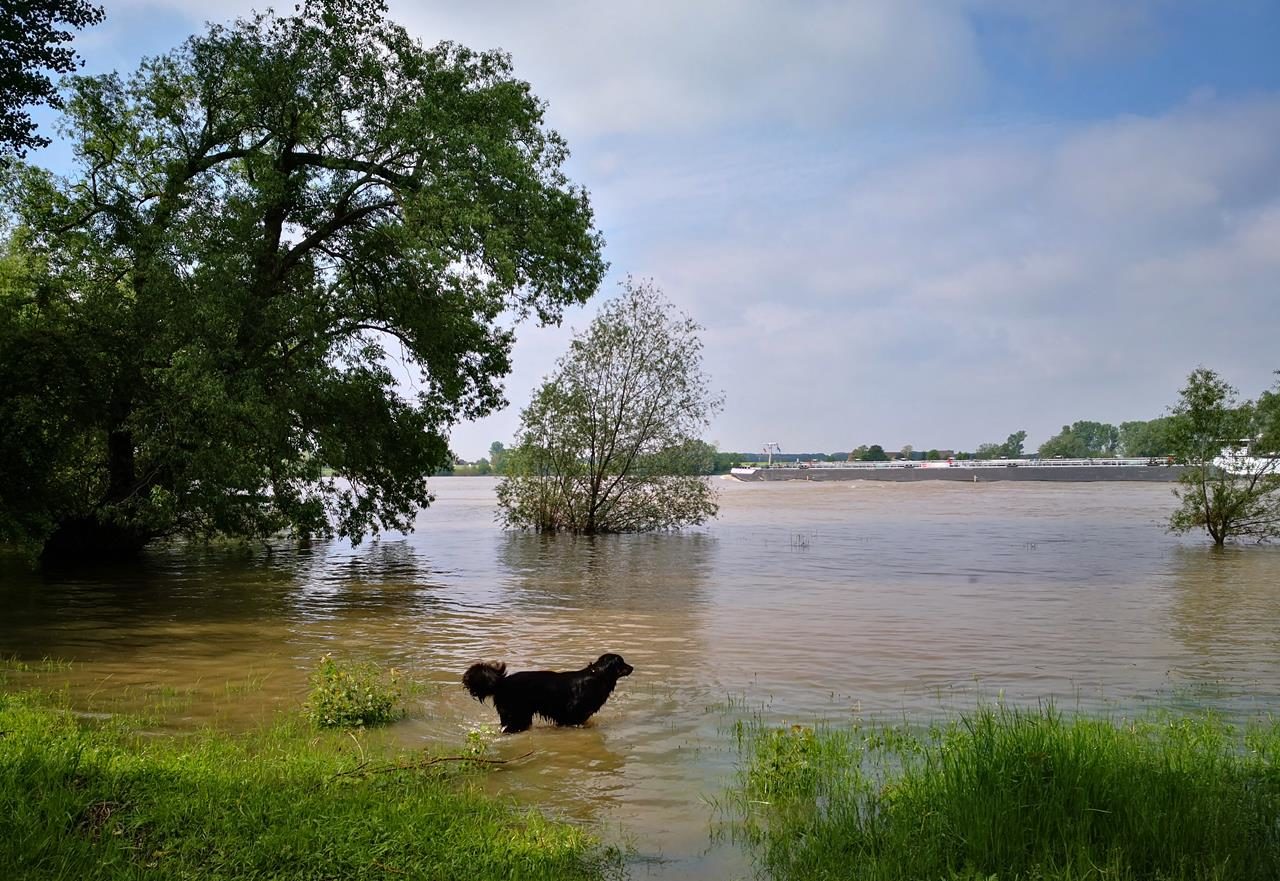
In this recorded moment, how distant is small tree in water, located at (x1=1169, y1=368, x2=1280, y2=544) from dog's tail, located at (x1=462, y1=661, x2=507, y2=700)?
33030 millimetres

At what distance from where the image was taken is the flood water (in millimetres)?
8922

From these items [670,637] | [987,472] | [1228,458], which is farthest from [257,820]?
[987,472]

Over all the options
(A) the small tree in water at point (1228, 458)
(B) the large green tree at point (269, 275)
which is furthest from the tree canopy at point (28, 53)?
(A) the small tree in water at point (1228, 458)

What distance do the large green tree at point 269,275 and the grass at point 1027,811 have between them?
15.3 meters

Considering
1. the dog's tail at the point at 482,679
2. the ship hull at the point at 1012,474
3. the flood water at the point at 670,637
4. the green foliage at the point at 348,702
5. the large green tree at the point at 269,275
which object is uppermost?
the large green tree at the point at 269,275

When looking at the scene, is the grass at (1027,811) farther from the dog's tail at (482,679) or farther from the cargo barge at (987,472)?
the cargo barge at (987,472)

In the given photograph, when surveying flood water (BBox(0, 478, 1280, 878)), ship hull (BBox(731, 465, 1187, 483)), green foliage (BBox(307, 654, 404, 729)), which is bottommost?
flood water (BBox(0, 478, 1280, 878))

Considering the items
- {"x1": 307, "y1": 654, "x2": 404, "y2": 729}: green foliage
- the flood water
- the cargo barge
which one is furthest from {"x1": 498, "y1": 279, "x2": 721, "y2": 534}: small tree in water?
the cargo barge

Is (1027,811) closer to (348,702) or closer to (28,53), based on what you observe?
(348,702)

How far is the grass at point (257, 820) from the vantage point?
5184 millimetres

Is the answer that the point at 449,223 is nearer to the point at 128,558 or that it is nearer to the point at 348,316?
the point at 348,316

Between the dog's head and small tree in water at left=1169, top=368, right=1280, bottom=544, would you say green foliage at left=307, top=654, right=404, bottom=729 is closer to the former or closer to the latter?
the dog's head

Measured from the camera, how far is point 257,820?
18.8 ft

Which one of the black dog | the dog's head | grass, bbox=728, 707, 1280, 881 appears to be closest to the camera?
grass, bbox=728, 707, 1280, 881
